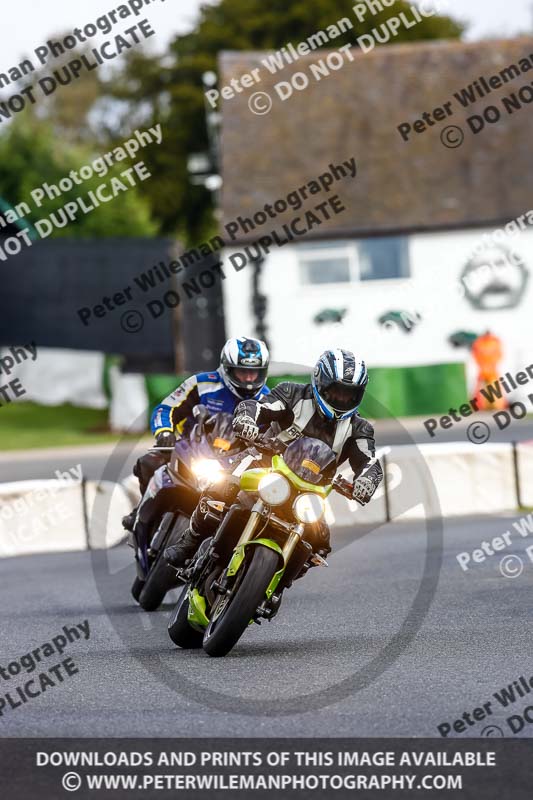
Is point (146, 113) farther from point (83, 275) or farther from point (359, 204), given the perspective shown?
point (359, 204)

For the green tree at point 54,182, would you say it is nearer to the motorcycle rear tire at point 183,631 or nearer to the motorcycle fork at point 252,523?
the motorcycle rear tire at point 183,631

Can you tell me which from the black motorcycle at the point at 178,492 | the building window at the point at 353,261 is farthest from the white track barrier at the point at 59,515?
the building window at the point at 353,261

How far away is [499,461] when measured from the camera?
16.3 metres

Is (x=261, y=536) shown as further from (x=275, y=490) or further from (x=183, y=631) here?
(x=183, y=631)

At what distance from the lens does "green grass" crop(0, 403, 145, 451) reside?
30878mm

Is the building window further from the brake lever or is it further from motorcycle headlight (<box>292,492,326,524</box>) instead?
motorcycle headlight (<box>292,492,326,524</box>)

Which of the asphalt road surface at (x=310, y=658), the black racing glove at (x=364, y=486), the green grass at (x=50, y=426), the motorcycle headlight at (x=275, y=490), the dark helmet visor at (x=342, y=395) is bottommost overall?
A: the green grass at (x=50, y=426)

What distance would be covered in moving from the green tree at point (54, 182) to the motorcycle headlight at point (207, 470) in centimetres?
3947

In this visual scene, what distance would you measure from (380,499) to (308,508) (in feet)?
26.3

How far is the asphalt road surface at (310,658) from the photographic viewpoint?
668 centimetres

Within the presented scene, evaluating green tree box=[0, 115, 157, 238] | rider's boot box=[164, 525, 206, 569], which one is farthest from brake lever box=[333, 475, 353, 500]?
green tree box=[0, 115, 157, 238]

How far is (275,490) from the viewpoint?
26.4 feet

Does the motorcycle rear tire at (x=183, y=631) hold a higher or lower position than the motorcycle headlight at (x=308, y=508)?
lower
